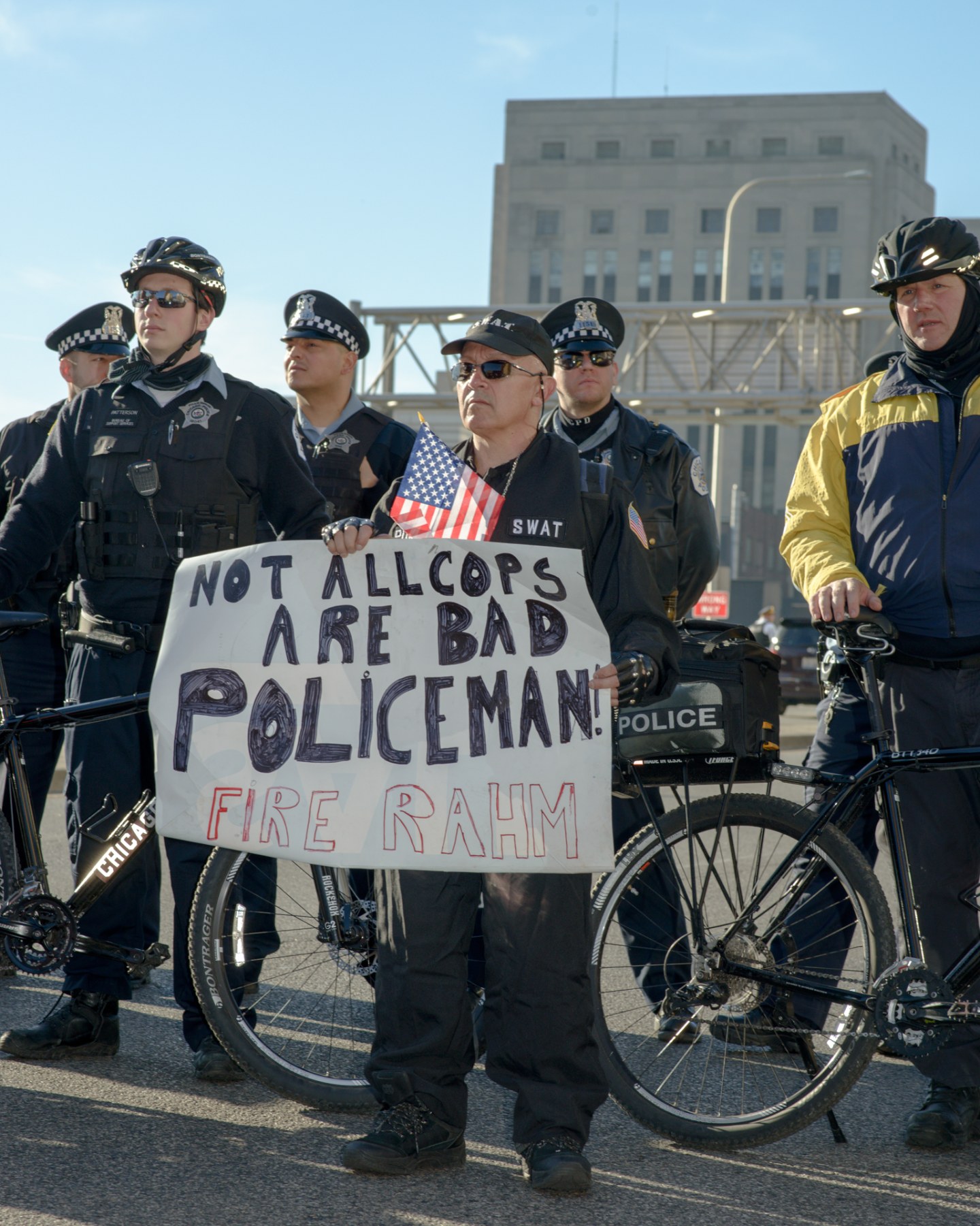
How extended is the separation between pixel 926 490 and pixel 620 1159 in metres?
1.95

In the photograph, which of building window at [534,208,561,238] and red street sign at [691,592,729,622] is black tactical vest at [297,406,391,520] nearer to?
red street sign at [691,592,729,622]

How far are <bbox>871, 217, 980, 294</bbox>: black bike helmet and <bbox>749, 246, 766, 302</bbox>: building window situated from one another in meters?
85.8

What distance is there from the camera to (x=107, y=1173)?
3.37 m

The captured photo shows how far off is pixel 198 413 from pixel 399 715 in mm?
1384

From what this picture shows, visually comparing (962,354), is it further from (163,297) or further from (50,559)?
(50,559)

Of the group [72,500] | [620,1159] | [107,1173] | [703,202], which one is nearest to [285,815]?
[107,1173]

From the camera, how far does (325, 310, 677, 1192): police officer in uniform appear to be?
3.49 meters

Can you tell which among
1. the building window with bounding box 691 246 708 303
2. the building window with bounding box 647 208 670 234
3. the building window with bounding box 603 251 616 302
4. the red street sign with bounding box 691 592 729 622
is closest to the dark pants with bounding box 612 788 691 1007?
the red street sign with bounding box 691 592 729 622

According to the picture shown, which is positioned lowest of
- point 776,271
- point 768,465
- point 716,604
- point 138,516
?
point 138,516

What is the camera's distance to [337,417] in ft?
18.3

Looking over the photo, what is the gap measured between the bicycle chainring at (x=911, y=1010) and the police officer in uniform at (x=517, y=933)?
0.73 m

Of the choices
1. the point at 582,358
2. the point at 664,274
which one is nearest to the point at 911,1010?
the point at 582,358

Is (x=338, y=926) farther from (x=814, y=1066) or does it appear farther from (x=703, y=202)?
(x=703, y=202)

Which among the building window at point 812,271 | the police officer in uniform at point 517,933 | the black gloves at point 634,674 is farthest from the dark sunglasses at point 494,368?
the building window at point 812,271
